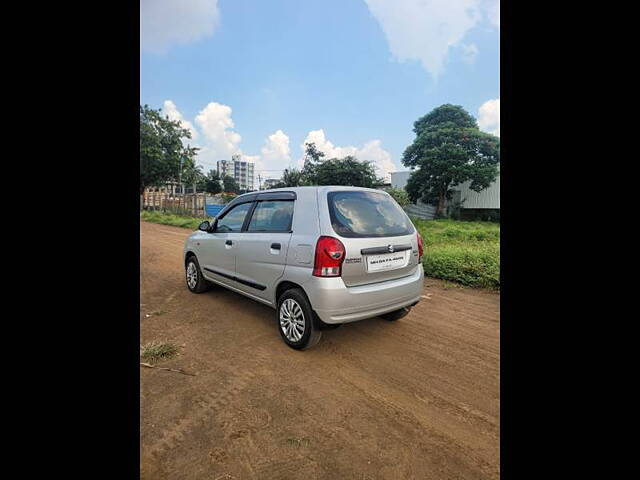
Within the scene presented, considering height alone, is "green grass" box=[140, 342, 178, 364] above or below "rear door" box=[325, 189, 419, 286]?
below

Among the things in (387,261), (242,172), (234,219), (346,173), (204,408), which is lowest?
(204,408)

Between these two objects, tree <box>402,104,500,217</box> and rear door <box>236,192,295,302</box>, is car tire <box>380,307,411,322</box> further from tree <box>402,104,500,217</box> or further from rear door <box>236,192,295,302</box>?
tree <box>402,104,500,217</box>

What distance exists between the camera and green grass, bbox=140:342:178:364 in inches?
117

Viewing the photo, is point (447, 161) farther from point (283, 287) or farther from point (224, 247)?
point (283, 287)

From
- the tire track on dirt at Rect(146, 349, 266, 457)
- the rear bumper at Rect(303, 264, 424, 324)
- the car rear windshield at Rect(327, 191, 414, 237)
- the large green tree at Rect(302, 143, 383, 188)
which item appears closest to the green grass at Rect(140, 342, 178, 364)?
the tire track on dirt at Rect(146, 349, 266, 457)

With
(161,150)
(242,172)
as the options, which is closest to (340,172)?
(161,150)

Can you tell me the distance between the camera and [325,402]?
2.34 meters

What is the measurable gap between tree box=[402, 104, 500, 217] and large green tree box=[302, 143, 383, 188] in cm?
363

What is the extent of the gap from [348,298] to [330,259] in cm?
38

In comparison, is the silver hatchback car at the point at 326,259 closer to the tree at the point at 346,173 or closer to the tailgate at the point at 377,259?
the tailgate at the point at 377,259

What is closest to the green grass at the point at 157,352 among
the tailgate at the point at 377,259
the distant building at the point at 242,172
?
the tailgate at the point at 377,259
